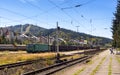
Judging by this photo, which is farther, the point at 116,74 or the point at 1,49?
the point at 1,49

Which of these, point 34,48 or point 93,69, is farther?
point 34,48

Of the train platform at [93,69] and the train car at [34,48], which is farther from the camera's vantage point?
the train car at [34,48]

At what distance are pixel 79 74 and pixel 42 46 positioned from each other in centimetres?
7023

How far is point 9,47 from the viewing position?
100 meters

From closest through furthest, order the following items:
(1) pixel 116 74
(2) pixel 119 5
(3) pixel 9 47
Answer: (1) pixel 116 74 → (2) pixel 119 5 → (3) pixel 9 47

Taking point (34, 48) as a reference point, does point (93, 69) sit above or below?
below

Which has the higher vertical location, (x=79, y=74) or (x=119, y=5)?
(x=119, y=5)

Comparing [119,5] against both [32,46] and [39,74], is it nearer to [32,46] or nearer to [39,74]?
[32,46]

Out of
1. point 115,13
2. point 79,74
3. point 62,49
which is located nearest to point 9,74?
point 79,74

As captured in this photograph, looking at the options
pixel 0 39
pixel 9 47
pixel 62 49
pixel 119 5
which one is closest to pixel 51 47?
pixel 62 49

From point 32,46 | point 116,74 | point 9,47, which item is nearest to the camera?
point 116,74

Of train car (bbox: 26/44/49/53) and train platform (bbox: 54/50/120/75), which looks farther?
train car (bbox: 26/44/49/53)

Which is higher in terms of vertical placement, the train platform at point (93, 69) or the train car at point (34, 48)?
the train car at point (34, 48)

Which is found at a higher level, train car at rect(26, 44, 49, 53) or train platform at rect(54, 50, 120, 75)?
train car at rect(26, 44, 49, 53)
